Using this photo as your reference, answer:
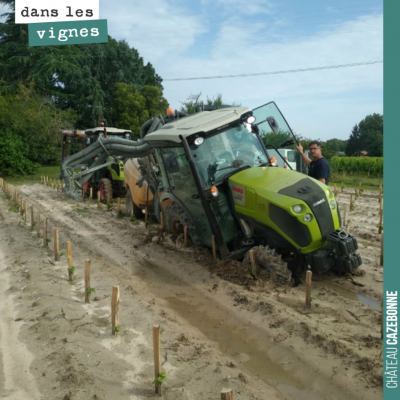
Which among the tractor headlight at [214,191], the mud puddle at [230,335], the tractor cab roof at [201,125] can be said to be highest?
the tractor cab roof at [201,125]

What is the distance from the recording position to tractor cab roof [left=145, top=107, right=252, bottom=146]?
6184mm

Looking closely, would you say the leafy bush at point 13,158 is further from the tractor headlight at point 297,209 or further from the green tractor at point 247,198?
the tractor headlight at point 297,209

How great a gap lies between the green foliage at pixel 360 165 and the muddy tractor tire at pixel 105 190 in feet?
62.3

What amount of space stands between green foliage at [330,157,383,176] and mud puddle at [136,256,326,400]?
23994 millimetres

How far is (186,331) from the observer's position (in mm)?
4633

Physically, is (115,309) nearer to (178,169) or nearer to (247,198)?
(247,198)

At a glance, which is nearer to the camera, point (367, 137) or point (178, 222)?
point (178, 222)

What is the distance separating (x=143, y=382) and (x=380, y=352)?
7.04ft

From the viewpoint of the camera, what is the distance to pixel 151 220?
10.5 meters

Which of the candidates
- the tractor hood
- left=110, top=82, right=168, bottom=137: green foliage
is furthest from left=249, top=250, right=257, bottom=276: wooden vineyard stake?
left=110, top=82, right=168, bottom=137: green foliage

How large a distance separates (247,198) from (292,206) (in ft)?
2.42

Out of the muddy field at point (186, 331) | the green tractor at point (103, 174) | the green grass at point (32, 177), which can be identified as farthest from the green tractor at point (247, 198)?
the green grass at point (32, 177)

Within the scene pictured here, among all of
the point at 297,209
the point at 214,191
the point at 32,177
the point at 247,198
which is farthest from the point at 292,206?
the point at 32,177

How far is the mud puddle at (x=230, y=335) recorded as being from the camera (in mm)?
3660
